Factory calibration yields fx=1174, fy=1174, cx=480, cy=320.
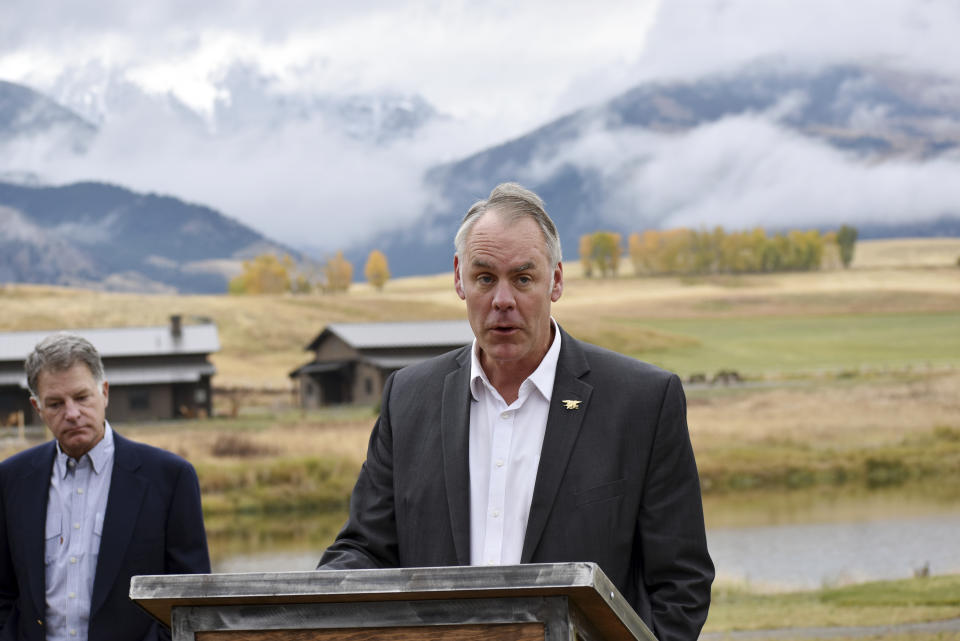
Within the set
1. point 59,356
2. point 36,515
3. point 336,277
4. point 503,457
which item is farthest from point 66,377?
point 336,277

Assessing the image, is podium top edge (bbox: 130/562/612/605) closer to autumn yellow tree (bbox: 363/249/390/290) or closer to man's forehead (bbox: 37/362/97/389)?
man's forehead (bbox: 37/362/97/389)

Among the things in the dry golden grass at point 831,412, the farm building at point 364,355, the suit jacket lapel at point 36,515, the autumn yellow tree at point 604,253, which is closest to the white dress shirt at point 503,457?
the suit jacket lapel at point 36,515

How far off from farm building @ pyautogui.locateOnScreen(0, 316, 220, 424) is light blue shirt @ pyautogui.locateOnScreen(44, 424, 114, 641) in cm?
4533

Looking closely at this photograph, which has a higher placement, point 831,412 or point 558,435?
point 558,435

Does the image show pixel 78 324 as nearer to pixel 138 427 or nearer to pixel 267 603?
pixel 138 427

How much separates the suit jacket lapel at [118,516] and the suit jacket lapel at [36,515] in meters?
0.19

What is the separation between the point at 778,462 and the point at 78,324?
57.0m

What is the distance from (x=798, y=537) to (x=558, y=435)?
2365 centimetres

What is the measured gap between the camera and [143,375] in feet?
168

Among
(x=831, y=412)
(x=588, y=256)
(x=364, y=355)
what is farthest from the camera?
(x=588, y=256)

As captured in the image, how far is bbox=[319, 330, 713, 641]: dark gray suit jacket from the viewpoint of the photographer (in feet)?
9.90

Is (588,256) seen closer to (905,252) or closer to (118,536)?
(905,252)

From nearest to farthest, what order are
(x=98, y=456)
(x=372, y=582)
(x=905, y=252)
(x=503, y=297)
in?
(x=372, y=582), (x=503, y=297), (x=98, y=456), (x=905, y=252)

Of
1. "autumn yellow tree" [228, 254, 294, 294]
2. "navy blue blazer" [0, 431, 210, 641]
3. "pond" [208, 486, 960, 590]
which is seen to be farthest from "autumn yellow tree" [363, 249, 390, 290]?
"navy blue blazer" [0, 431, 210, 641]
